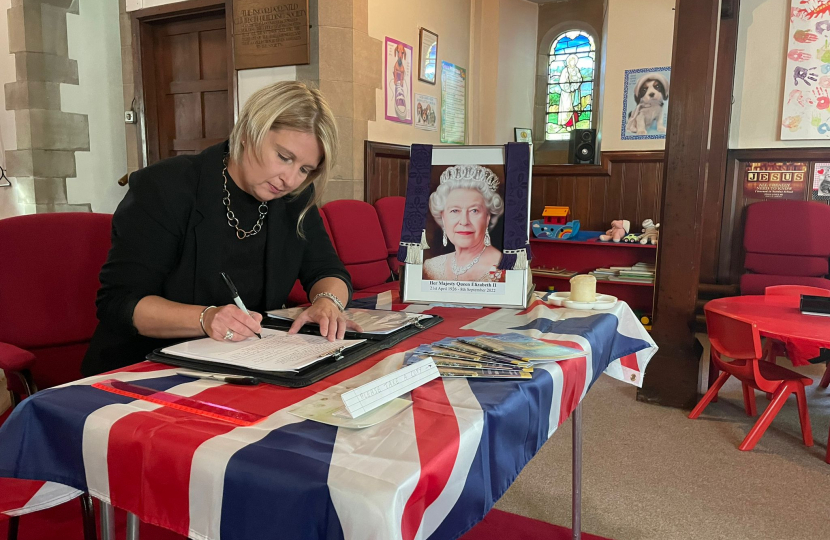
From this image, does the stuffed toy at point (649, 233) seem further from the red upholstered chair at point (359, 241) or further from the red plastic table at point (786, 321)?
the red upholstered chair at point (359, 241)

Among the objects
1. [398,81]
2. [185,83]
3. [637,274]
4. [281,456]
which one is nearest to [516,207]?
[281,456]

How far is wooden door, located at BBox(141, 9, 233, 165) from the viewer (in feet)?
13.7

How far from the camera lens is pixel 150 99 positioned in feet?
14.6

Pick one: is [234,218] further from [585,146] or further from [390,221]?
[585,146]

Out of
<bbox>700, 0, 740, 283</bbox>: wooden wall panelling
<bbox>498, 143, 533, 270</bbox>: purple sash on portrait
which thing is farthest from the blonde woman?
<bbox>700, 0, 740, 283</bbox>: wooden wall panelling

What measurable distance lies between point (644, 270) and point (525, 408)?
3.82 m

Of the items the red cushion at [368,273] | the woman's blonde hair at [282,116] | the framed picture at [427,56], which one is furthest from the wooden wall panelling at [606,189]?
the woman's blonde hair at [282,116]

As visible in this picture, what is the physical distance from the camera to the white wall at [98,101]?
4340mm

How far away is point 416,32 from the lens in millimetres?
4328

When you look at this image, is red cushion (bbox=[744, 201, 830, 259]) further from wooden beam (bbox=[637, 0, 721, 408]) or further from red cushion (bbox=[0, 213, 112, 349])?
red cushion (bbox=[0, 213, 112, 349])

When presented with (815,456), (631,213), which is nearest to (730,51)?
(631,213)

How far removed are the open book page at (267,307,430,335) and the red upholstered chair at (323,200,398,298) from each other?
1499 mm

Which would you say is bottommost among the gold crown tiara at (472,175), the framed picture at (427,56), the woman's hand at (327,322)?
the woman's hand at (327,322)

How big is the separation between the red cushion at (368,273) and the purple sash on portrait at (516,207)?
1577mm
